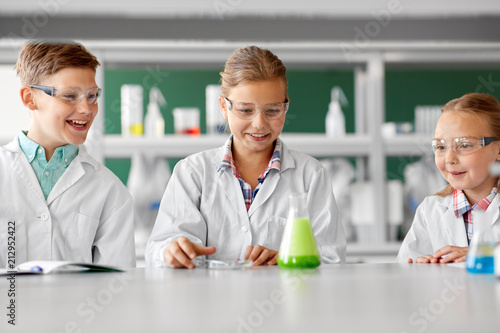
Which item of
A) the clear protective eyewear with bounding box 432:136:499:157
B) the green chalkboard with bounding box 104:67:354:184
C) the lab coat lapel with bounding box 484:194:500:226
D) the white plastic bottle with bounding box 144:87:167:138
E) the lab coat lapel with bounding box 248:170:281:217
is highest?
the green chalkboard with bounding box 104:67:354:184

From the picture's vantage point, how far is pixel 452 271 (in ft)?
3.42

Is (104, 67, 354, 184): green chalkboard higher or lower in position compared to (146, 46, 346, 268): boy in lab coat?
higher

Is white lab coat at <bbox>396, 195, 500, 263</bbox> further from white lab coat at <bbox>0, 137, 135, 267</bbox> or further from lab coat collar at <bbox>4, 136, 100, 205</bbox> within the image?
lab coat collar at <bbox>4, 136, 100, 205</bbox>

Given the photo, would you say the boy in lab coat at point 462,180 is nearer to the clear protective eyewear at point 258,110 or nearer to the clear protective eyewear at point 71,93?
the clear protective eyewear at point 258,110

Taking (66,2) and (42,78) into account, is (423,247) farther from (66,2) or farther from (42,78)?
(66,2)

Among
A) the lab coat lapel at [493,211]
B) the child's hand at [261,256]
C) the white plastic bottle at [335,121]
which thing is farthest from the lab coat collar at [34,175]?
the white plastic bottle at [335,121]

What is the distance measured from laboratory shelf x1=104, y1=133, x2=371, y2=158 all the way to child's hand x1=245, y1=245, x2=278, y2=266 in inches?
65.1

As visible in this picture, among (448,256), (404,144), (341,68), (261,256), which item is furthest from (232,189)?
(341,68)

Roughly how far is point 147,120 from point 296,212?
1.96 metres

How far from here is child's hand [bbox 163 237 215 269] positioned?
1.19 metres

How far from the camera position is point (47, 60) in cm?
166

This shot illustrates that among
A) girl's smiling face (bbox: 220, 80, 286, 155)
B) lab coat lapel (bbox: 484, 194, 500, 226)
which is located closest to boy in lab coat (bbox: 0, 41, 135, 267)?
girl's smiling face (bbox: 220, 80, 286, 155)

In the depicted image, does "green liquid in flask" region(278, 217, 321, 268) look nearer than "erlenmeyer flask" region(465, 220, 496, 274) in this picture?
No

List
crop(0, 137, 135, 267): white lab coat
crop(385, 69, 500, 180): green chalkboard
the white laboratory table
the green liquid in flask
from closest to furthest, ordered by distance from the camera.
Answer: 1. the white laboratory table
2. the green liquid in flask
3. crop(0, 137, 135, 267): white lab coat
4. crop(385, 69, 500, 180): green chalkboard
